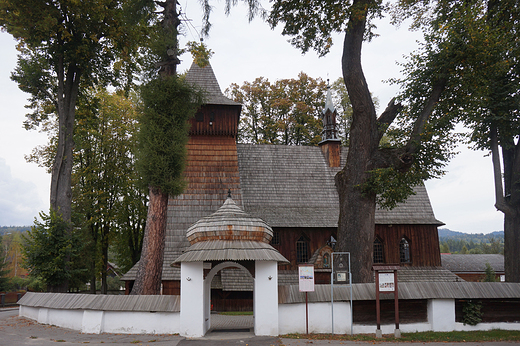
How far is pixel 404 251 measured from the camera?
24.3m

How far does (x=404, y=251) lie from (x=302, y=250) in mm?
6120

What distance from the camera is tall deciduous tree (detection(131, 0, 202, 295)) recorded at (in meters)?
14.2

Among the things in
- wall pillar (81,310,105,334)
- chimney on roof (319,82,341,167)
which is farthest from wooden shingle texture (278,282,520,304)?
chimney on roof (319,82,341,167)

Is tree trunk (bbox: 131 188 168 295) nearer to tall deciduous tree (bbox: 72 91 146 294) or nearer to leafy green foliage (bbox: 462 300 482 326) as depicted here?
leafy green foliage (bbox: 462 300 482 326)

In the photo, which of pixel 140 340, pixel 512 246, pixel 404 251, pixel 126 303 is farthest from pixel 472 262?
pixel 140 340

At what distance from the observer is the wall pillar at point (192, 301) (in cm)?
1137

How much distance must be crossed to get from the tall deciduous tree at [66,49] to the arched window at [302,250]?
12.1 meters

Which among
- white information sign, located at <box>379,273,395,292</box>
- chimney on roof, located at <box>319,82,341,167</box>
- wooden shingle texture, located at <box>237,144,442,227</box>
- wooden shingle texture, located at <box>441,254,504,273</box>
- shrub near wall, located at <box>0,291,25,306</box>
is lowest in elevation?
shrub near wall, located at <box>0,291,25,306</box>

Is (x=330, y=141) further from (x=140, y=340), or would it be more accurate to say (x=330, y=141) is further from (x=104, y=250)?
(x=104, y=250)

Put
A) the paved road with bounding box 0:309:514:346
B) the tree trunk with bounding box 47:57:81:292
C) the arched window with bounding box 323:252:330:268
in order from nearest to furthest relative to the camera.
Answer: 1. the paved road with bounding box 0:309:514:346
2. the tree trunk with bounding box 47:57:81:292
3. the arched window with bounding box 323:252:330:268

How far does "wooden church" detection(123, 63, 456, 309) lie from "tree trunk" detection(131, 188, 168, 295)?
6.66 m

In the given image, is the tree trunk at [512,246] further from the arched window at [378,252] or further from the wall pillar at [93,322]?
the wall pillar at [93,322]

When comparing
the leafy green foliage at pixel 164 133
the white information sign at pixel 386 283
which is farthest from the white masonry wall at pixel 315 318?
the leafy green foliage at pixel 164 133

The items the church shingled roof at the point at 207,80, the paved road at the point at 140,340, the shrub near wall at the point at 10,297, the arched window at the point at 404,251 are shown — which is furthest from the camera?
the shrub near wall at the point at 10,297
